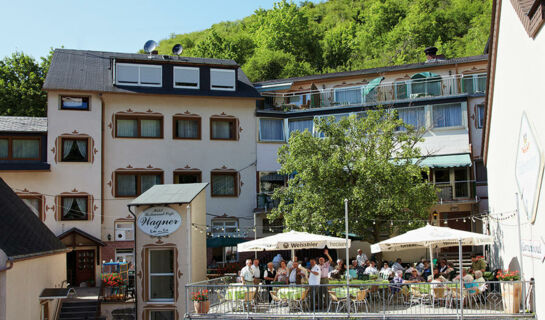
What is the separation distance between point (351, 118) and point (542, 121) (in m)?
16.3

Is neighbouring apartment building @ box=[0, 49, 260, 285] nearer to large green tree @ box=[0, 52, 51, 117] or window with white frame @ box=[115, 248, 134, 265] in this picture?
window with white frame @ box=[115, 248, 134, 265]

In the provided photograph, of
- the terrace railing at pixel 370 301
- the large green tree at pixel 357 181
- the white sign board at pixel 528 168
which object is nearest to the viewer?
the white sign board at pixel 528 168

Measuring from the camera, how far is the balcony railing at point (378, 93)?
3853 centimetres

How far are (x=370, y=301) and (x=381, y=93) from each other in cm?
2308

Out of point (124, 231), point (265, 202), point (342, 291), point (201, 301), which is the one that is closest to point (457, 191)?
point (265, 202)

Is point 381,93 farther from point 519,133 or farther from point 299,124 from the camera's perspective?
point 519,133

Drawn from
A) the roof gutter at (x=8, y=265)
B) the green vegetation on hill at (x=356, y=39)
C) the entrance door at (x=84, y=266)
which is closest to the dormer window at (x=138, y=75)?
the entrance door at (x=84, y=266)

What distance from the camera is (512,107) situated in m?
19.5

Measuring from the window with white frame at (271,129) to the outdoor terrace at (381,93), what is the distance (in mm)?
1033

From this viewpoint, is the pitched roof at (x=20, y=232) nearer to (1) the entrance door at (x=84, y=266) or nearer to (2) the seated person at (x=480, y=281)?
(1) the entrance door at (x=84, y=266)

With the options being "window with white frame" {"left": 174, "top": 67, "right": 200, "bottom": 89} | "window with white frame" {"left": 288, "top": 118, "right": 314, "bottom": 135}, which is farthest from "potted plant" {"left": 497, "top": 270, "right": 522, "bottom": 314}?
"window with white frame" {"left": 174, "top": 67, "right": 200, "bottom": 89}

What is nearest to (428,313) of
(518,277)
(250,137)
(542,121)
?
(518,277)

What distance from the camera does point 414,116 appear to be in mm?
39344

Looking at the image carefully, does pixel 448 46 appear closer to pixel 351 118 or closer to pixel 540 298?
pixel 351 118
